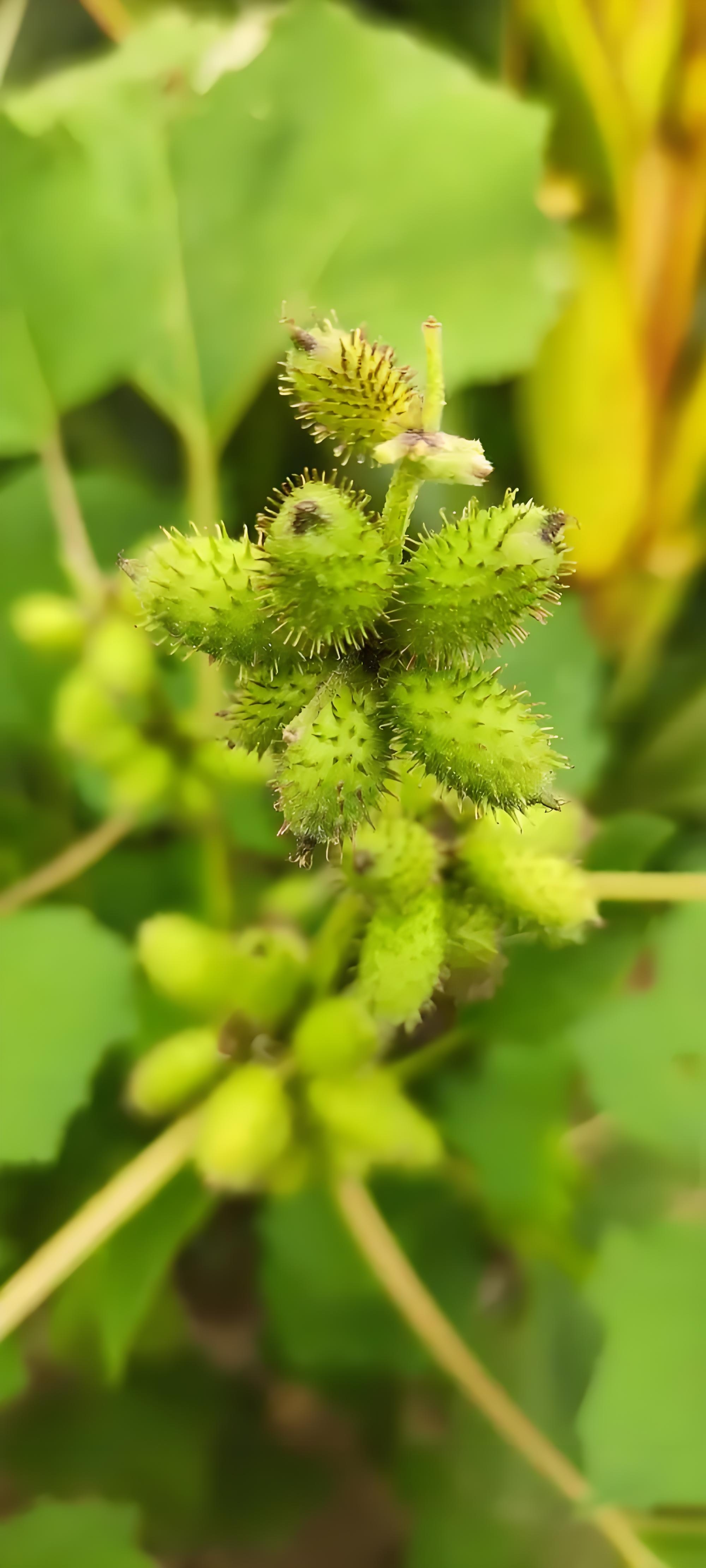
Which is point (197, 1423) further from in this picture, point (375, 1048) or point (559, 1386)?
point (375, 1048)

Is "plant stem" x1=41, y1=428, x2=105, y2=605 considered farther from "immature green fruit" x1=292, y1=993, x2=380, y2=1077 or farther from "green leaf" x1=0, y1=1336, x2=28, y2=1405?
"green leaf" x1=0, y1=1336, x2=28, y2=1405

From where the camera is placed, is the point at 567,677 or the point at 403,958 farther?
the point at 567,677

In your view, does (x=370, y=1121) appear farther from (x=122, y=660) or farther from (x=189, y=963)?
(x=122, y=660)

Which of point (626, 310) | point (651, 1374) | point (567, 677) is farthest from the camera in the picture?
point (626, 310)

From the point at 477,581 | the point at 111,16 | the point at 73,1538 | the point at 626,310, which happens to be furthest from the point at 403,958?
the point at 111,16

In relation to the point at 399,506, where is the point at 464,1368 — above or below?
below

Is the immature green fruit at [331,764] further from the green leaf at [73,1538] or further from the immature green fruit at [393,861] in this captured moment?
the green leaf at [73,1538]

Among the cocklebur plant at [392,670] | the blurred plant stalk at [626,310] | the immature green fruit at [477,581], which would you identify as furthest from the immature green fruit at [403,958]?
the blurred plant stalk at [626,310]

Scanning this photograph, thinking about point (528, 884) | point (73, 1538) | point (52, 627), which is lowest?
point (73, 1538)

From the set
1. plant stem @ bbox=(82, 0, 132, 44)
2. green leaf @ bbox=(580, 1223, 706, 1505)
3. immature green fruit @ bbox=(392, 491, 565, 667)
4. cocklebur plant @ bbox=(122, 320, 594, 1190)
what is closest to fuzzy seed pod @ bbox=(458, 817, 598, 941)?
cocklebur plant @ bbox=(122, 320, 594, 1190)
